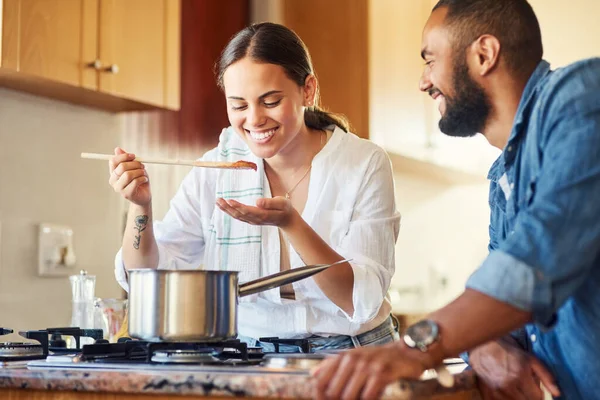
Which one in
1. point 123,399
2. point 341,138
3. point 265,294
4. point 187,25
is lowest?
point 123,399

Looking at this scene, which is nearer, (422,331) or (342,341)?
(422,331)

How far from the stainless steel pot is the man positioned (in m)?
0.31

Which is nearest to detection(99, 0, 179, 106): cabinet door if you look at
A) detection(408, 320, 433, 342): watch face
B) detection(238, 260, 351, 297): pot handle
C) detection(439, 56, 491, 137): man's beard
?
detection(238, 260, 351, 297): pot handle

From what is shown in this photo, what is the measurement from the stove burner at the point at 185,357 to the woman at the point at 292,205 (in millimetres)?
408

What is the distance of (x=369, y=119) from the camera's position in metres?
3.32

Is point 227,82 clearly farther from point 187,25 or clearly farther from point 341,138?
point 187,25

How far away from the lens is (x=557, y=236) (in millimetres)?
1091

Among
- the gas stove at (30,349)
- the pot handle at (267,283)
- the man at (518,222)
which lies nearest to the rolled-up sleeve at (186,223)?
the gas stove at (30,349)

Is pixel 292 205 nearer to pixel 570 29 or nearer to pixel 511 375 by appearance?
pixel 511 375

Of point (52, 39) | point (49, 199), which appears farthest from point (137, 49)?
point (49, 199)

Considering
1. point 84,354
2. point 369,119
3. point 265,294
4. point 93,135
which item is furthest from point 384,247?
point 369,119

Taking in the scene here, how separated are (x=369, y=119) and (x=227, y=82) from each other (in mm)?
1462

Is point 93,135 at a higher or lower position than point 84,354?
higher

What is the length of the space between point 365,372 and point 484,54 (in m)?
0.60
